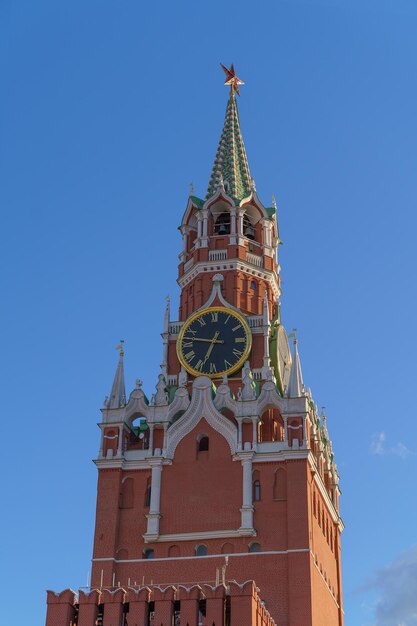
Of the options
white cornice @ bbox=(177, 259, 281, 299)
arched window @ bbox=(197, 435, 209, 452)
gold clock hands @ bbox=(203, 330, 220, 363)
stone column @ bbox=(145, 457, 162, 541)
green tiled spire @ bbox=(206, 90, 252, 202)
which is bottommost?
stone column @ bbox=(145, 457, 162, 541)

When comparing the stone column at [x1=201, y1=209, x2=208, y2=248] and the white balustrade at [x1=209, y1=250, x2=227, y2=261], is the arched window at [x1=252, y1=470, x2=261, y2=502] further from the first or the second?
the stone column at [x1=201, y1=209, x2=208, y2=248]

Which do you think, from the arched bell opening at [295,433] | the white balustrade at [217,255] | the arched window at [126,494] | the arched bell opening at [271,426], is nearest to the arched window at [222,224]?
the white balustrade at [217,255]

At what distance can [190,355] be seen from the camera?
6675cm

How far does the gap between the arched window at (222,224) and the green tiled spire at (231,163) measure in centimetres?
128

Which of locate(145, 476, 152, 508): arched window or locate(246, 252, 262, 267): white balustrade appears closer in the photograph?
locate(145, 476, 152, 508): arched window

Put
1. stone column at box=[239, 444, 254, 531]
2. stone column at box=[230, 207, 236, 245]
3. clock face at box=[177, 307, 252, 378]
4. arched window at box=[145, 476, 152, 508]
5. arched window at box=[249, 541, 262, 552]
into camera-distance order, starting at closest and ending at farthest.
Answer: arched window at box=[249, 541, 262, 552]
stone column at box=[239, 444, 254, 531]
arched window at box=[145, 476, 152, 508]
clock face at box=[177, 307, 252, 378]
stone column at box=[230, 207, 236, 245]

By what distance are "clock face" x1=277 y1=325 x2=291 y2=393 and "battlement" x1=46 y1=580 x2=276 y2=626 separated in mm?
18312

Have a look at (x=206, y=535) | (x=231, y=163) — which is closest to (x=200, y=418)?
(x=206, y=535)

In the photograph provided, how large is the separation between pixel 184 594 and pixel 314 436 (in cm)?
1806

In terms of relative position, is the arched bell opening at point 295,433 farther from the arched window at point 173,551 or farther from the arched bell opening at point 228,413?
the arched window at point 173,551

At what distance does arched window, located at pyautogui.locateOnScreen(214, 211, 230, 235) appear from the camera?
72.6 metres

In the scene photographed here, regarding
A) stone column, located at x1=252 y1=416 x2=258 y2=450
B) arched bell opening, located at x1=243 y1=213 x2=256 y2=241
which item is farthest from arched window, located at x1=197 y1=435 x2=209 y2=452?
arched bell opening, located at x1=243 y1=213 x2=256 y2=241

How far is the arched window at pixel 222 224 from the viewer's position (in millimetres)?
72625

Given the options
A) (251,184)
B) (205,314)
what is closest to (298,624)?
(205,314)
